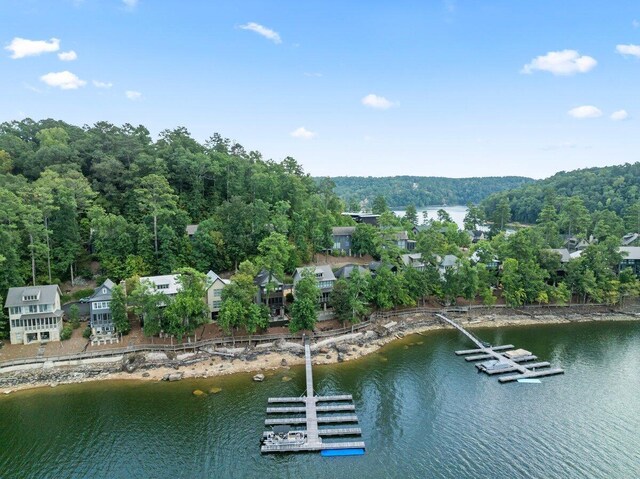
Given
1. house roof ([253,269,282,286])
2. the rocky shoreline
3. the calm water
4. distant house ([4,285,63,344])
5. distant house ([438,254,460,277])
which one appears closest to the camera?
the calm water

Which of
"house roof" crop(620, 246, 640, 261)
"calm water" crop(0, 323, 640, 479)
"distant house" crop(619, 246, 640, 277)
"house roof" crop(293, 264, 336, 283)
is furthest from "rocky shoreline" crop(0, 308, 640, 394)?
"house roof" crop(620, 246, 640, 261)

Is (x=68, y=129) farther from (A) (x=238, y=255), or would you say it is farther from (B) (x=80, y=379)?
(B) (x=80, y=379)

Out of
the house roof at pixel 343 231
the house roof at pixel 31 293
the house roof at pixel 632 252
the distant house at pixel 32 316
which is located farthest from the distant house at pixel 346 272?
the house roof at pixel 632 252

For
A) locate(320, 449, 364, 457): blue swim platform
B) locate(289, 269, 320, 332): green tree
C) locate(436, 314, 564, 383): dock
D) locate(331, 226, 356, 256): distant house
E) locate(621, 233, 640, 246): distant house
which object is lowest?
locate(320, 449, 364, 457): blue swim platform

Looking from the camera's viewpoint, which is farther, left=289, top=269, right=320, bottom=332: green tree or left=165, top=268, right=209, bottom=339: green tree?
left=289, top=269, right=320, bottom=332: green tree

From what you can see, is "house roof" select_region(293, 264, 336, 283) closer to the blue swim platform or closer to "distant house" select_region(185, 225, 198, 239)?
"distant house" select_region(185, 225, 198, 239)

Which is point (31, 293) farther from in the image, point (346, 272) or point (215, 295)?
point (346, 272)

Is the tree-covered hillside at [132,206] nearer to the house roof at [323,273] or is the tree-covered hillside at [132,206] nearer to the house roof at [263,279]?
the house roof at [263,279]

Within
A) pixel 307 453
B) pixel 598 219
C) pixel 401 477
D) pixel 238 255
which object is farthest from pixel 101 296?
pixel 598 219
